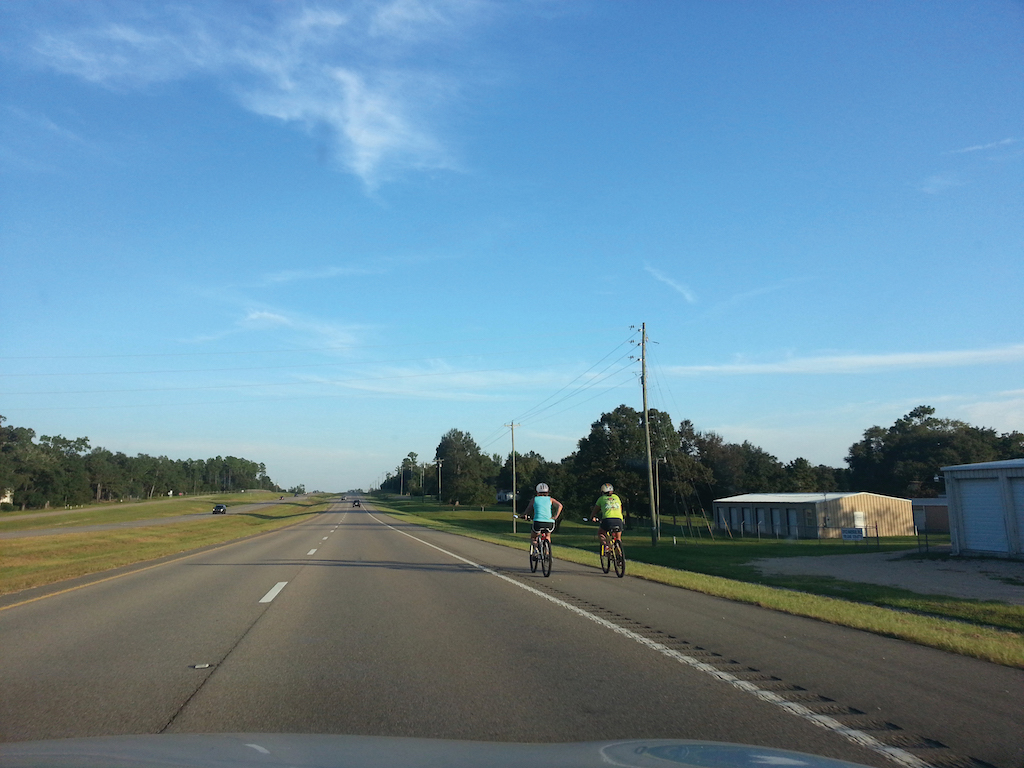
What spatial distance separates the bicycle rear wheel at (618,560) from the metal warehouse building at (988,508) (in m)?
14.6

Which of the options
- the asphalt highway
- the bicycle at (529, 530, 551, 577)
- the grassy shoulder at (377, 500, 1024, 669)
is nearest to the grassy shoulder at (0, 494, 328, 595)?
the asphalt highway

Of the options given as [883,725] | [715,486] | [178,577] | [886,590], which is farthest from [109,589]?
[715,486]

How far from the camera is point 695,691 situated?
239 inches

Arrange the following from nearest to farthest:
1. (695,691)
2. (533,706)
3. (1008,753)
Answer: (1008,753) → (533,706) → (695,691)

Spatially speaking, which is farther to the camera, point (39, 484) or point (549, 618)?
point (39, 484)

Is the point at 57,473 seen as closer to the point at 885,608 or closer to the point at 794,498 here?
the point at 794,498

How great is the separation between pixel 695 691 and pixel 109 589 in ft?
40.0

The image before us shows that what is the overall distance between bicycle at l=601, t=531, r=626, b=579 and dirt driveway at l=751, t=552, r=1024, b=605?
21.9 ft

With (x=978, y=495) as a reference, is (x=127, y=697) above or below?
below

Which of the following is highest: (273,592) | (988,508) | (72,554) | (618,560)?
(988,508)

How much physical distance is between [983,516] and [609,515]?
15.6 metres

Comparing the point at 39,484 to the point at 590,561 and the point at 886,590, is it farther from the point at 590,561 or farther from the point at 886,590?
the point at 886,590

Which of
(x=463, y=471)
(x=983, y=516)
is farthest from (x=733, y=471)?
(x=983, y=516)

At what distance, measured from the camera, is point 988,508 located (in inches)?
936
